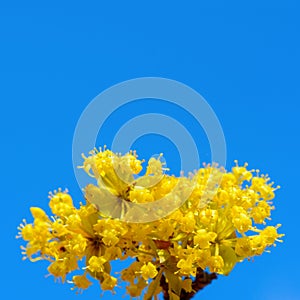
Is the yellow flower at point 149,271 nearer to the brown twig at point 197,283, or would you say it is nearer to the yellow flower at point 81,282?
the brown twig at point 197,283

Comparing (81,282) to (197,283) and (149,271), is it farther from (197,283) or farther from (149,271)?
(197,283)

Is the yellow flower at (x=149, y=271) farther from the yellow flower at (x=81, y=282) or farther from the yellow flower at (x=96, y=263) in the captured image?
the yellow flower at (x=81, y=282)

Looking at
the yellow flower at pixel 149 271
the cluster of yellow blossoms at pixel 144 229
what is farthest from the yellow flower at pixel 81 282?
the yellow flower at pixel 149 271

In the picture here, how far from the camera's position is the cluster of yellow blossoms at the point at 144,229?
3619mm

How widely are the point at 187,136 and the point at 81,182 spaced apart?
78 cm

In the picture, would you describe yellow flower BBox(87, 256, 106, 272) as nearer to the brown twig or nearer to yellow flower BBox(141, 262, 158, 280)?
yellow flower BBox(141, 262, 158, 280)

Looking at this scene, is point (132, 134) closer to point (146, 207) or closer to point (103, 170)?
point (103, 170)

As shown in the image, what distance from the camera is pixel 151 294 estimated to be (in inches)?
148

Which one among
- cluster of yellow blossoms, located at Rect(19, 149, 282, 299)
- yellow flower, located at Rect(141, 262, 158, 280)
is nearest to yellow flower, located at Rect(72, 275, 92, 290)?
cluster of yellow blossoms, located at Rect(19, 149, 282, 299)

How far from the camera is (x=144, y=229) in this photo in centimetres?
358

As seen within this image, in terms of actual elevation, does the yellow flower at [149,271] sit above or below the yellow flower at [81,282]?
below

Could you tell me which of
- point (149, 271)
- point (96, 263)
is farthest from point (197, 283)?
point (96, 263)

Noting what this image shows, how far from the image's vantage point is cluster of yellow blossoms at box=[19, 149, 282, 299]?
362cm

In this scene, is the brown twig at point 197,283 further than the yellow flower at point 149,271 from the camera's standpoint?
Yes
